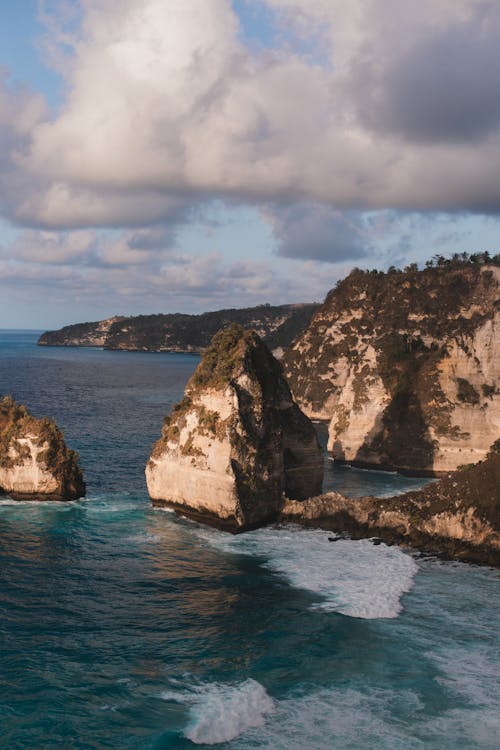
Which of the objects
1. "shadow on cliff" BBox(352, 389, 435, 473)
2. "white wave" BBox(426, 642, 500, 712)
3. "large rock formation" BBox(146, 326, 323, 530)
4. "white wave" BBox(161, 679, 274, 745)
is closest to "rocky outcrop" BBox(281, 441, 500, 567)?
"large rock formation" BBox(146, 326, 323, 530)

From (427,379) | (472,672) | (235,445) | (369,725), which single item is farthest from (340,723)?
(427,379)

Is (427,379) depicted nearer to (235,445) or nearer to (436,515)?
(436,515)

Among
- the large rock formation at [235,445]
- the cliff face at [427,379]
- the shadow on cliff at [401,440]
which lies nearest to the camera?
the large rock formation at [235,445]

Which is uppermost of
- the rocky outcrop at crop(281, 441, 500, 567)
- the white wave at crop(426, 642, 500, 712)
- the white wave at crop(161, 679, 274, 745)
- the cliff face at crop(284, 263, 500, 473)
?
the cliff face at crop(284, 263, 500, 473)

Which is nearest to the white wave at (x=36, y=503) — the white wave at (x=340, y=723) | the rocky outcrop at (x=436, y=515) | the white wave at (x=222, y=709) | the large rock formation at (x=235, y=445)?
the large rock formation at (x=235, y=445)

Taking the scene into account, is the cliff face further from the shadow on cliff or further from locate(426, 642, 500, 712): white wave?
locate(426, 642, 500, 712): white wave

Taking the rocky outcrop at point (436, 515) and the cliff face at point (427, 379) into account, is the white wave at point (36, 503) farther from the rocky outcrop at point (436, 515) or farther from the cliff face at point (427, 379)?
the cliff face at point (427, 379)

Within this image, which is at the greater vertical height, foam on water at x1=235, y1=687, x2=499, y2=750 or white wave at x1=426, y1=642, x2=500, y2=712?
white wave at x1=426, y1=642, x2=500, y2=712
